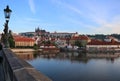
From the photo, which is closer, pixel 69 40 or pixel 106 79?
pixel 106 79

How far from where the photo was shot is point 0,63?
889cm

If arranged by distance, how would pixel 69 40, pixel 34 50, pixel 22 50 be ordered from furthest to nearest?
pixel 69 40 < pixel 34 50 < pixel 22 50

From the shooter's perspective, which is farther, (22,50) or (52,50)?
(52,50)

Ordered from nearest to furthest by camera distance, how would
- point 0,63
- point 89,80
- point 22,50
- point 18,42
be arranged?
point 0,63
point 89,80
point 22,50
point 18,42

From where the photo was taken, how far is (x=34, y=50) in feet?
248

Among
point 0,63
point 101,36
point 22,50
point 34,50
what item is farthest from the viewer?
point 101,36

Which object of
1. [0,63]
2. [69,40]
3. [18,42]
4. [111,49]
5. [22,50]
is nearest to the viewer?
[0,63]

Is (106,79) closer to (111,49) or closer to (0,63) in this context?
(0,63)

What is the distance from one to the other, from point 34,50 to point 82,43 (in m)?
21.1

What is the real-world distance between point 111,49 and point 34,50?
2661cm

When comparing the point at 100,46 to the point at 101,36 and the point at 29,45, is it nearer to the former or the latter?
the point at 29,45

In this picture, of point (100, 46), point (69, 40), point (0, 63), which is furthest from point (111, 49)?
point (0, 63)

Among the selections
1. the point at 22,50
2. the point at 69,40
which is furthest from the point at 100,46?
the point at 22,50

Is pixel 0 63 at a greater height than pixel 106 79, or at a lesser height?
greater
